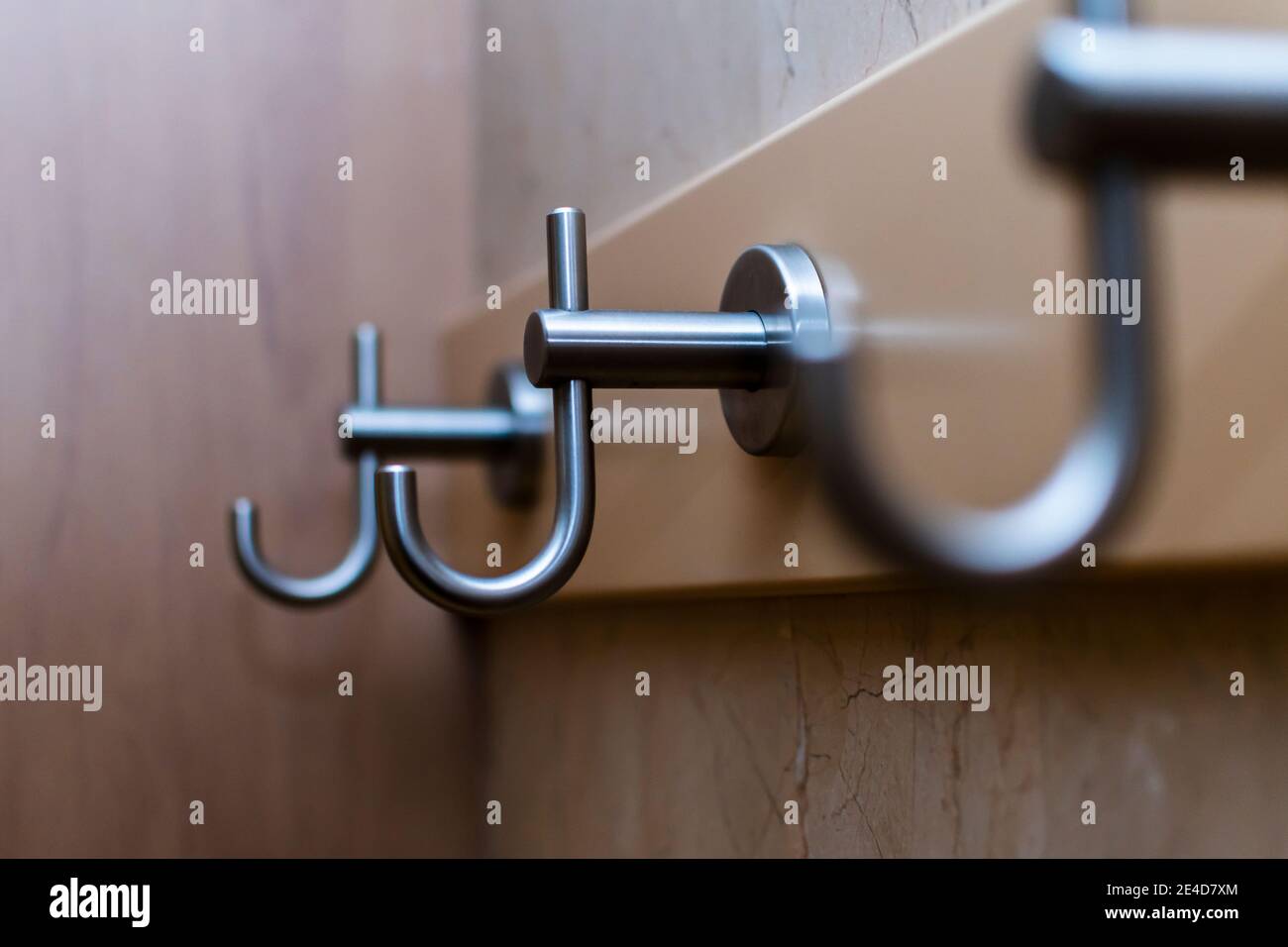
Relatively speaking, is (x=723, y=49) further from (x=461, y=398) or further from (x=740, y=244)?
(x=461, y=398)

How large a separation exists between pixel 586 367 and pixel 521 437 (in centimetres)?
25

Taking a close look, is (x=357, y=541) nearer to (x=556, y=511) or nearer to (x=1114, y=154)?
(x=556, y=511)

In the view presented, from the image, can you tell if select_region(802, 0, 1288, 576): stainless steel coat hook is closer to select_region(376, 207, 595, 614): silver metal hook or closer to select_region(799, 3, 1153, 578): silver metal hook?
select_region(799, 3, 1153, 578): silver metal hook

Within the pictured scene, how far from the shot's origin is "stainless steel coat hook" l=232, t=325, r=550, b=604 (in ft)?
1.72

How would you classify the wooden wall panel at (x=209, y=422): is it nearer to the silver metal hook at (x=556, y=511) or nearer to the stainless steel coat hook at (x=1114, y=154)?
the silver metal hook at (x=556, y=511)

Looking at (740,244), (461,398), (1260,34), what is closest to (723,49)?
(740,244)

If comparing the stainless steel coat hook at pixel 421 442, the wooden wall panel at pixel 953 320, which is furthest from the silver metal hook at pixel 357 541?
the wooden wall panel at pixel 953 320

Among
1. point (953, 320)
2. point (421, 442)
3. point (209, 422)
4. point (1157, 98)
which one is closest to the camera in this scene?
point (1157, 98)

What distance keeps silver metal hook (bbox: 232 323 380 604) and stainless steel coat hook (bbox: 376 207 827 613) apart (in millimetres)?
223

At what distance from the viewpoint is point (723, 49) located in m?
0.45

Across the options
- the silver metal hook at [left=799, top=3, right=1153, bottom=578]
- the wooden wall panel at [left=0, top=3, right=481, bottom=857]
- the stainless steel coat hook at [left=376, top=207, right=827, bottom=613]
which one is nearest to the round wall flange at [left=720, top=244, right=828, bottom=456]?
the stainless steel coat hook at [left=376, top=207, right=827, bottom=613]

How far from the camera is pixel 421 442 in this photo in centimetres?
53

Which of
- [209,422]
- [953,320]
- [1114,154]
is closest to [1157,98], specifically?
[1114,154]
